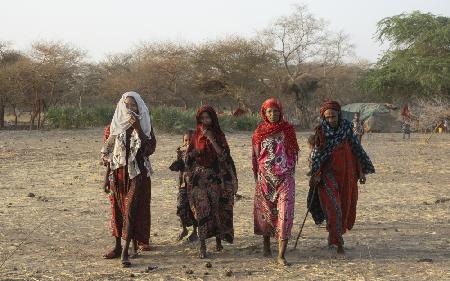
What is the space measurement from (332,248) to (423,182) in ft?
20.2

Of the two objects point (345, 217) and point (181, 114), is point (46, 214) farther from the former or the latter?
point (181, 114)

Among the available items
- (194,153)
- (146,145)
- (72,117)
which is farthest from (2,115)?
(146,145)

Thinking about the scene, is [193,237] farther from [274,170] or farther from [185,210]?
[274,170]

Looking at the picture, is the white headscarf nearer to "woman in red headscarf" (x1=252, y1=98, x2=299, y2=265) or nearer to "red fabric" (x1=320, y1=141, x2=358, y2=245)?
"woman in red headscarf" (x1=252, y1=98, x2=299, y2=265)

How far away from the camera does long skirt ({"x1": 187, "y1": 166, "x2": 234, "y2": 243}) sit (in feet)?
19.0

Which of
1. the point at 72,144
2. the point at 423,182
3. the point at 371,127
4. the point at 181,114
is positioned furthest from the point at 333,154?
the point at 371,127

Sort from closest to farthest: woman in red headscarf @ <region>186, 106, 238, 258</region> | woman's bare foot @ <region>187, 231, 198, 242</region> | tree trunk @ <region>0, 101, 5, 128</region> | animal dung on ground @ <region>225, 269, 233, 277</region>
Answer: animal dung on ground @ <region>225, 269, 233, 277</region> → woman in red headscarf @ <region>186, 106, 238, 258</region> → woman's bare foot @ <region>187, 231, 198, 242</region> → tree trunk @ <region>0, 101, 5, 128</region>

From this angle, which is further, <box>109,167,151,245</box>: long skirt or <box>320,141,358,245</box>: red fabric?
<box>320,141,358,245</box>: red fabric

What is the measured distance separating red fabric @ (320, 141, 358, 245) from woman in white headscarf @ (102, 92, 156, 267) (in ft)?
5.68

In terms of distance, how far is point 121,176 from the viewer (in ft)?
18.1

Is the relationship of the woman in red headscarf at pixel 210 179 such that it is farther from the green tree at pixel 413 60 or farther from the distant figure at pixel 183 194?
the green tree at pixel 413 60

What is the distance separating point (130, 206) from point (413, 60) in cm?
2916

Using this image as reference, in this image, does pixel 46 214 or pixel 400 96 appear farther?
pixel 400 96

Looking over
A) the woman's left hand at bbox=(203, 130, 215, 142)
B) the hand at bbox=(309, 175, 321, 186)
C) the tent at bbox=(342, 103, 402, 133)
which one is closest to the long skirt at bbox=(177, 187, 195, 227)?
the woman's left hand at bbox=(203, 130, 215, 142)
